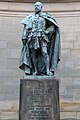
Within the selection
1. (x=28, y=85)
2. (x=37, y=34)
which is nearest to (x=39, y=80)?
(x=28, y=85)

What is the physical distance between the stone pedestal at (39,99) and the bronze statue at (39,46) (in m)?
0.34

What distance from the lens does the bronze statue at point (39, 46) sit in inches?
415

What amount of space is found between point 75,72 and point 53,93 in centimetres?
596

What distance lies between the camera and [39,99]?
33.4 feet

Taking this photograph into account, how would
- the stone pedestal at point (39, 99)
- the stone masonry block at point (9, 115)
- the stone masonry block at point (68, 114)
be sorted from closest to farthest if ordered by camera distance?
the stone pedestal at point (39, 99)
the stone masonry block at point (9, 115)
the stone masonry block at point (68, 114)

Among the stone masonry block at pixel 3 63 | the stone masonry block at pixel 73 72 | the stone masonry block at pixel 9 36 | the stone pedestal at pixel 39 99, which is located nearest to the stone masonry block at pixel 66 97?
the stone masonry block at pixel 73 72

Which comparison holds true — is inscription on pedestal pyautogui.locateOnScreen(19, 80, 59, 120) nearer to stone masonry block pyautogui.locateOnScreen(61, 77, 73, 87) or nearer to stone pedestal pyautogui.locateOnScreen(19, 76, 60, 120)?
stone pedestal pyautogui.locateOnScreen(19, 76, 60, 120)

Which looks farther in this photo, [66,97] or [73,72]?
[73,72]

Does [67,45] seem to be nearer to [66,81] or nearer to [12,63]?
[66,81]

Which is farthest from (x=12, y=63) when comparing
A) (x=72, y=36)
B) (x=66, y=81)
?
(x=72, y=36)

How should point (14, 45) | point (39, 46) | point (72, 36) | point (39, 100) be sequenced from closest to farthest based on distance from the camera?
point (39, 100), point (39, 46), point (14, 45), point (72, 36)

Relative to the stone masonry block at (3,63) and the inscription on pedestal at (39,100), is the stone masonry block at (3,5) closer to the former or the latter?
the stone masonry block at (3,63)

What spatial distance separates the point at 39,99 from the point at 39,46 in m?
1.32

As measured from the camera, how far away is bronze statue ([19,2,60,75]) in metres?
10.5
